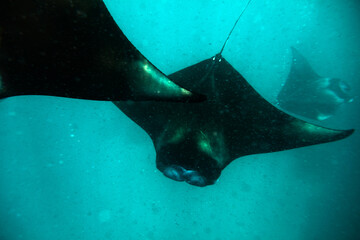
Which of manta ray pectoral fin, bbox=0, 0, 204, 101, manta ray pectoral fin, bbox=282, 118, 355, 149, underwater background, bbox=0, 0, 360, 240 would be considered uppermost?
manta ray pectoral fin, bbox=0, 0, 204, 101

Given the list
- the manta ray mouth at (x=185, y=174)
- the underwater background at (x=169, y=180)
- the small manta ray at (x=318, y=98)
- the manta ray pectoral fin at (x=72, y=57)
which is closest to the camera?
the manta ray pectoral fin at (x=72, y=57)

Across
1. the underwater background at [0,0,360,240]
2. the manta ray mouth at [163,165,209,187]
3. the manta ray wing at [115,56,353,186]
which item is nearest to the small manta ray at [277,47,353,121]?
the underwater background at [0,0,360,240]

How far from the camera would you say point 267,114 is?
324cm

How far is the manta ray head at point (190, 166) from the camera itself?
2.75m

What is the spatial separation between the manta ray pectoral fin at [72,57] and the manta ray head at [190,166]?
4.16 feet

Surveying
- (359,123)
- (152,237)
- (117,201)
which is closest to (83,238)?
(117,201)

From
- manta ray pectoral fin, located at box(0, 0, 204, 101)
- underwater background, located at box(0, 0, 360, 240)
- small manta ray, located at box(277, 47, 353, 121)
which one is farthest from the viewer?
underwater background, located at box(0, 0, 360, 240)

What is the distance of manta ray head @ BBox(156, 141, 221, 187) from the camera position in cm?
275

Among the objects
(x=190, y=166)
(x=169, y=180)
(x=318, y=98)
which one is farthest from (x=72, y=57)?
(x=169, y=180)

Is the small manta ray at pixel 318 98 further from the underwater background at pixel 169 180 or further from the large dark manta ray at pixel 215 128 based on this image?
the large dark manta ray at pixel 215 128

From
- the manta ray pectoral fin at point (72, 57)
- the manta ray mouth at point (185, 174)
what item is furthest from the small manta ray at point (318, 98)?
the manta ray pectoral fin at point (72, 57)

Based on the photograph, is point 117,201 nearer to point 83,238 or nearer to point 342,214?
point 83,238

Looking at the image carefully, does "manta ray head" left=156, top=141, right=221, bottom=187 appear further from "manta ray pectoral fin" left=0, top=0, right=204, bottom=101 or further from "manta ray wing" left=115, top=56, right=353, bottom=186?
"manta ray pectoral fin" left=0, top=0, right=204, bottom=101

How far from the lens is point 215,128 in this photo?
3061 mm
